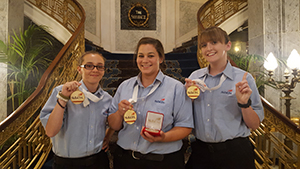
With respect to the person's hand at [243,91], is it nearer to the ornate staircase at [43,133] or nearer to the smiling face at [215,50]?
the smiling face at [215,50]

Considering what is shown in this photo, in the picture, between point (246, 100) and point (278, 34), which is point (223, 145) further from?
point (278, 34)

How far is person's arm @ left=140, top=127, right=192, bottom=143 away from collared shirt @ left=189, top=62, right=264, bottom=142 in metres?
0.16

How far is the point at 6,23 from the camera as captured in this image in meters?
3.40

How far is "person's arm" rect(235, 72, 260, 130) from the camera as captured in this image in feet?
4.16

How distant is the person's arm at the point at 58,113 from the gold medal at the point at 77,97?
3 cm

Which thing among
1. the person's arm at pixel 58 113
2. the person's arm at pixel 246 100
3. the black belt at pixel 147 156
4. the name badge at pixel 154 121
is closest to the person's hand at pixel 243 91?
the person's arm at pixel 246 100

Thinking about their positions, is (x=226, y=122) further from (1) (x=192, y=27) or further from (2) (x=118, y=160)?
(1) (x=192, y=27)

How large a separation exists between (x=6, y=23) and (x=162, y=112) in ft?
12.0

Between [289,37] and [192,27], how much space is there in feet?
12.8

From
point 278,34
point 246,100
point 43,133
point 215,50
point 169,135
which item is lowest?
point 43,133

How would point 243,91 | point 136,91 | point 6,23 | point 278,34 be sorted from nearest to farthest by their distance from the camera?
1. point 243,91
2. point 136,91
3. point 6,23
4. point 278,34

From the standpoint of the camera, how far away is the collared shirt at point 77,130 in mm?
1439

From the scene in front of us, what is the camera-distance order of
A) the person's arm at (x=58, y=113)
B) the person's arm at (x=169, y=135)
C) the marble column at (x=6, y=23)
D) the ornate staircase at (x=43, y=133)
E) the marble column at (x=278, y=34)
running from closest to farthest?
the person's arm at (x=169, y=135)
the person's arm at (x=58, y=113)
the ornate staircase at (x=43, y=133)
the marble column at (x=6, y=23)
the marble column at (x=278, y=34)

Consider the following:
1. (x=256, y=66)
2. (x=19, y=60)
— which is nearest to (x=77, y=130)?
(x=19, y=60)
